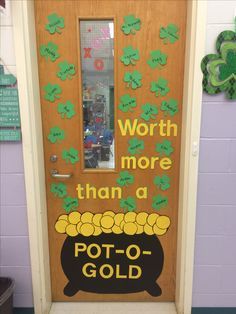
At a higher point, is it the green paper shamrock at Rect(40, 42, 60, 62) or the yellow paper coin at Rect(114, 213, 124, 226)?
the green paper shamrock at Rect(40, 42, 60, 62)

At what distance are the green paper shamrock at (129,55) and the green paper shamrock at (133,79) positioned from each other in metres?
0.06

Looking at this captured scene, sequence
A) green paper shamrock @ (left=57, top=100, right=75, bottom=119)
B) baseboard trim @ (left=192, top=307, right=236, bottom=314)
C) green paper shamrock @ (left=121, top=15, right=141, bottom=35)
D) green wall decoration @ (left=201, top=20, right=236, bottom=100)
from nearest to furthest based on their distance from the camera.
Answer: green wall decoration @ (left=201, top=20, right=236, bottom=100)
green paper shamrock @ (left=121, top=15, right=141, bottom=35)
green paper shamrock @ (left=57, top=100, right=75, bottom=119)
baseboard trim @ (left=192, top=307, right=236, bottom=314)

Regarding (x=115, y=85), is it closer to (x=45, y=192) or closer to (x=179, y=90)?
(x=179, y=90)

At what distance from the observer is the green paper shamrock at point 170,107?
68.5 inches

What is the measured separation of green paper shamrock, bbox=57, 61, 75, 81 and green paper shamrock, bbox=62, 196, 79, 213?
0.76 metres

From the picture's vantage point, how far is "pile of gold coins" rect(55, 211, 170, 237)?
190 centimetres

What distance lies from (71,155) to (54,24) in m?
0.77

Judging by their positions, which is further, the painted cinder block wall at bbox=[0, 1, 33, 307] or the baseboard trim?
the baseboard trim

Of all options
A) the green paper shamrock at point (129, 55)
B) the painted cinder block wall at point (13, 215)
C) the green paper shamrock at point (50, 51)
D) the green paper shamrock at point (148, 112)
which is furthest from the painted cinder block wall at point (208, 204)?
the green paper shamrock at point (129, 55)

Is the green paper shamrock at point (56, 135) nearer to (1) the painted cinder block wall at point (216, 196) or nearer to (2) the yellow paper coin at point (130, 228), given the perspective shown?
(2) the yellow paper coin at point (130, 228)

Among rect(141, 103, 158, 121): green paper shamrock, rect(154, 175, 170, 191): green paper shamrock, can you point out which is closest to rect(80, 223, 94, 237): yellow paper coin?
rect(154, 175, 170, 191): green paper shamrock

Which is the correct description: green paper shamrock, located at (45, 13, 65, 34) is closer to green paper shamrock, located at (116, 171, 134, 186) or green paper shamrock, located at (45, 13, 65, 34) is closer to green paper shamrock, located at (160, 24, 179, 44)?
green paper shamrock, located at (160, 24, 179, 44)

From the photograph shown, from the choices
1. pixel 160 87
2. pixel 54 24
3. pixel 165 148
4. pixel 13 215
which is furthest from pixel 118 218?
pixel 54 24

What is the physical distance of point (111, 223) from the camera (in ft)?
6.27
